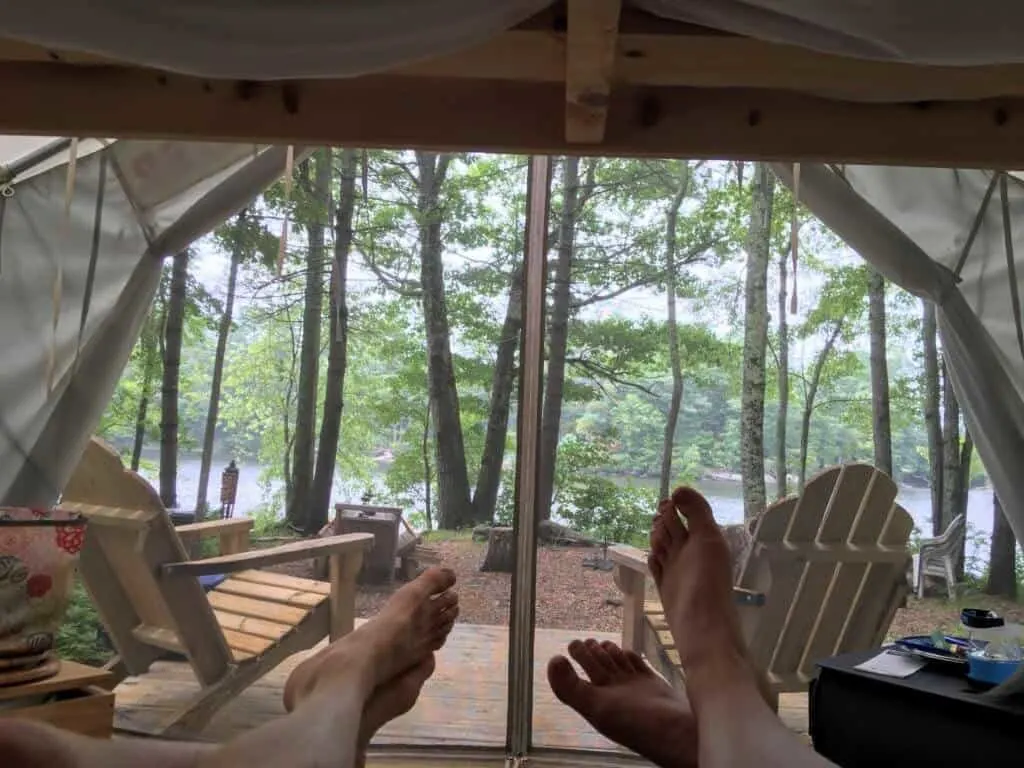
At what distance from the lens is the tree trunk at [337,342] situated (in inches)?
110

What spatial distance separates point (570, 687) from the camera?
5.21 ft

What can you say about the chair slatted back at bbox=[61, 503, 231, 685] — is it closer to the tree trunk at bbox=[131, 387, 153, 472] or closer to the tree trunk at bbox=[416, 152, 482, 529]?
the tree trunk at bbox=[131, 387, 153, 472]

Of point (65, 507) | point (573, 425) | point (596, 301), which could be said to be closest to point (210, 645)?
point (65, 507)

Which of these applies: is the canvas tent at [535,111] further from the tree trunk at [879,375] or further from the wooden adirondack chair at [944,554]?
the wooden adirondack chair at [944,554]

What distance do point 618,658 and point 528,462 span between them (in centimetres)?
70

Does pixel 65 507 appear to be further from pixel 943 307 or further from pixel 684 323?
pixel 943 307

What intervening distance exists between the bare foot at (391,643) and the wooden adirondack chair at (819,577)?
0.76m

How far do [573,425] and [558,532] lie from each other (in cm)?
41

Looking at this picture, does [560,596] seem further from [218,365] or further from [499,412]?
[218,365]

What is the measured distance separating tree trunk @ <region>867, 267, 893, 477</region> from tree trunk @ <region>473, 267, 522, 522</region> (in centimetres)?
136

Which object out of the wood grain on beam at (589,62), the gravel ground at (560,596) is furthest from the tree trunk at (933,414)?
the wood grain on beam at (589,62)

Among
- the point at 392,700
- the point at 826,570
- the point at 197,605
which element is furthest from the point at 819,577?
the point at 197,605

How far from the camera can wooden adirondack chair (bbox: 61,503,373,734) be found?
1955 mm

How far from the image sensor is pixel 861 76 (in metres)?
1.31
